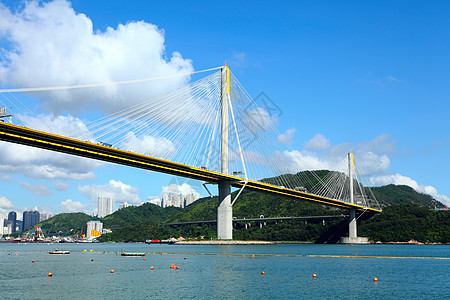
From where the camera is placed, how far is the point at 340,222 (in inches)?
5522

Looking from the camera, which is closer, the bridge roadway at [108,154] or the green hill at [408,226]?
the bridge roadway at [108,154]

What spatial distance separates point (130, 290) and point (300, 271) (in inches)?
725

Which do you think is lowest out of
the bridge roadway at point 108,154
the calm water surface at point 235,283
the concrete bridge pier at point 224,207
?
the calm water surface at point 235,283

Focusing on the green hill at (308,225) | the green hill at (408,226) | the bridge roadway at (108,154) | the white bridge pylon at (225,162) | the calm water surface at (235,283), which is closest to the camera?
the calm water surface at (235,283)

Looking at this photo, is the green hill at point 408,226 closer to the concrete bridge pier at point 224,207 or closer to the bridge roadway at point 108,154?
the bridge roadway at point 108,154

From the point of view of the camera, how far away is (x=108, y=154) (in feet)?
204

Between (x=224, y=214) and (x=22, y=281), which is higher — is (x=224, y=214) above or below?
above

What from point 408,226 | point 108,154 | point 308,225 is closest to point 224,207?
point 108,154

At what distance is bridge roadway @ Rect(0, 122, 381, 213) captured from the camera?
50.6m

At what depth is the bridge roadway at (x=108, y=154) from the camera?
50647 mm

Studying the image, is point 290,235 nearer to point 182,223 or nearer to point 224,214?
point 182,223

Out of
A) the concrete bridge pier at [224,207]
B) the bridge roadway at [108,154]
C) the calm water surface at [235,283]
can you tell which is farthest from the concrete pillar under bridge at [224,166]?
the calm water surface at [235,283]

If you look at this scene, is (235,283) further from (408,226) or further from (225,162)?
(408,226)

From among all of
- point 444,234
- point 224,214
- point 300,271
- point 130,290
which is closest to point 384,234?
point 444,234
